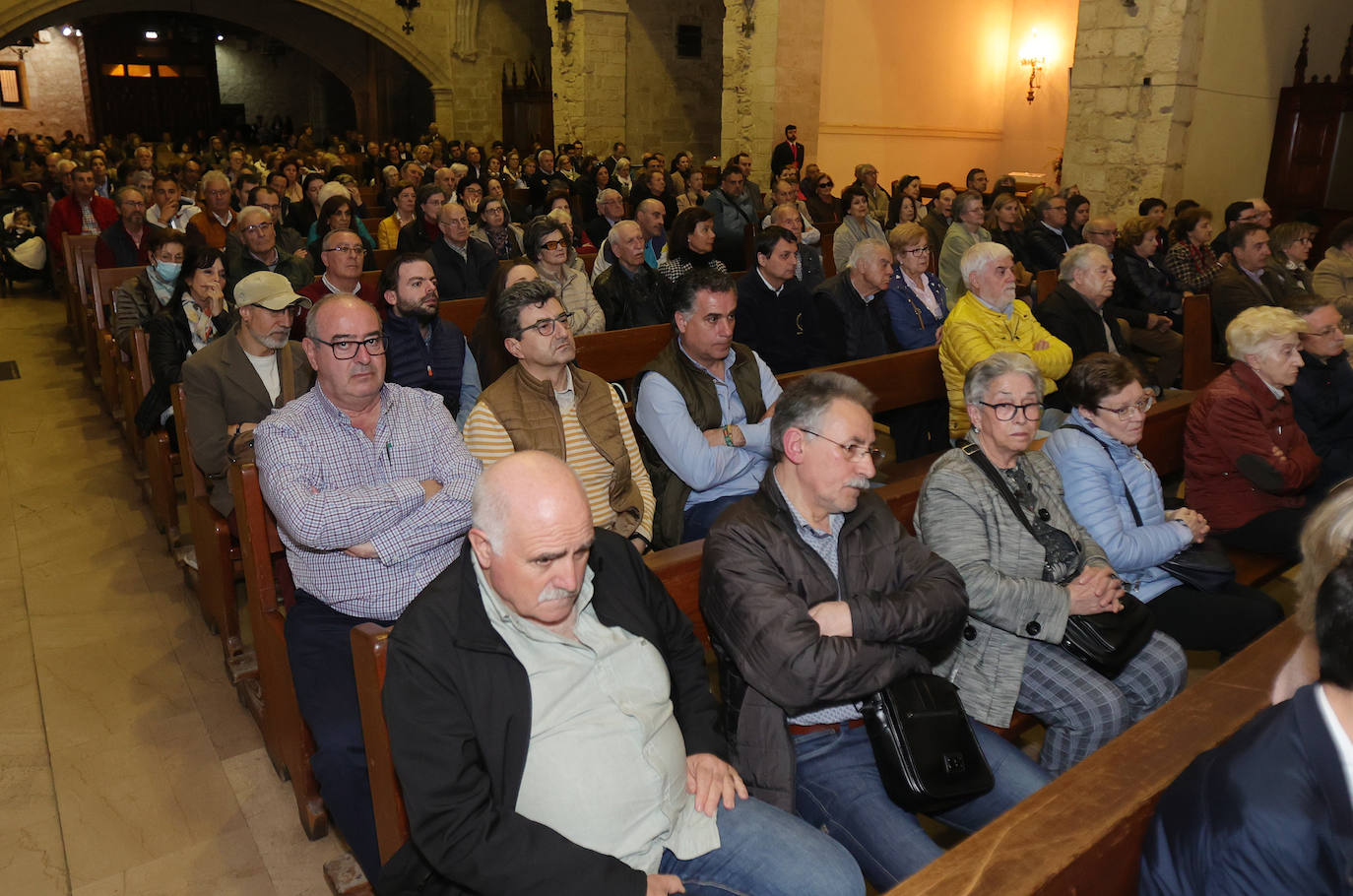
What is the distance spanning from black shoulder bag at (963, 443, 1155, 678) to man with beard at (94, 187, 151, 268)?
5500mm

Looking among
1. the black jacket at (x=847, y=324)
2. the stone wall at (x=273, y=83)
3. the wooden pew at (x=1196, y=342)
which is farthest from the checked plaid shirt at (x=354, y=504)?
the stone wall at (x=273, y=83)

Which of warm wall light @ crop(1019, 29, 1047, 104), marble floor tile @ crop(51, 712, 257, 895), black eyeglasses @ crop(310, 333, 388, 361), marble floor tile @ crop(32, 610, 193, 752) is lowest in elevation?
marble floor tile @ crop(51, 712, 257, 895)

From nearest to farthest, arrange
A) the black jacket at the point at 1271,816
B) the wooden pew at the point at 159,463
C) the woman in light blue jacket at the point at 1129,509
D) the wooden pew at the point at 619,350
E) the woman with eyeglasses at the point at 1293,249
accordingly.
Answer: the black jacket at the point at 1271,816 → the woman in light blue jacket at the point at 1129,509 → the wooden pew at the point at 159,463 → the wooden pew at the point at 619,350 → the woman with eyeglasses at the point at 1293,249

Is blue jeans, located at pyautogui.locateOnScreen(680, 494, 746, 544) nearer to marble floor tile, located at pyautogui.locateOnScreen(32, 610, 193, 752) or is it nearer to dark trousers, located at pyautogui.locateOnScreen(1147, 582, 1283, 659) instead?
dark trousers, located at pyautogui.locateOnScreen(1147, 582, 1283, 659)

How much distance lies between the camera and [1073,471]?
274 centimetres

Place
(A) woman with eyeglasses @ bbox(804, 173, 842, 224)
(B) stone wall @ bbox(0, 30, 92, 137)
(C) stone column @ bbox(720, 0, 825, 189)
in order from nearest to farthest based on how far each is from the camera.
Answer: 1. (A) woman with eyeglasses @ bbox(804, 173, 842, 224)
2. (C) stone column @ bbox(720, 0, 825, 189)
3. (B) stone wall @ bbox(0, 30, 92, 137)

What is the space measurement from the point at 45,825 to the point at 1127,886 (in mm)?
2506

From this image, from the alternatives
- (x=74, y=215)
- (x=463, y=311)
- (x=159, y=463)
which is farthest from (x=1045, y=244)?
(x=74, y=215)

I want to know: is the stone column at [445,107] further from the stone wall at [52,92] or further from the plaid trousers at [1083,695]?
the plaid trousers at [1083,695]

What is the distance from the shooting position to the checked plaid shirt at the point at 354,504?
232 centimetres

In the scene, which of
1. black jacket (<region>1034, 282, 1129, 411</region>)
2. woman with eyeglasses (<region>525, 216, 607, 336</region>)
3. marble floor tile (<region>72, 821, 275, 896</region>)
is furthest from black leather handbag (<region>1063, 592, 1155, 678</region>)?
woman with eyeglasses (<region>525, 216, 607, 336</region>)

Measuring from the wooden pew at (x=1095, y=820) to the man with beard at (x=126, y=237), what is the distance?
20.1ft

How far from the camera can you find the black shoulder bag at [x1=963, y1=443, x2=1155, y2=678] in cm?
239

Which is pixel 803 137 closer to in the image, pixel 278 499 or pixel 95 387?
pixel 95 387
